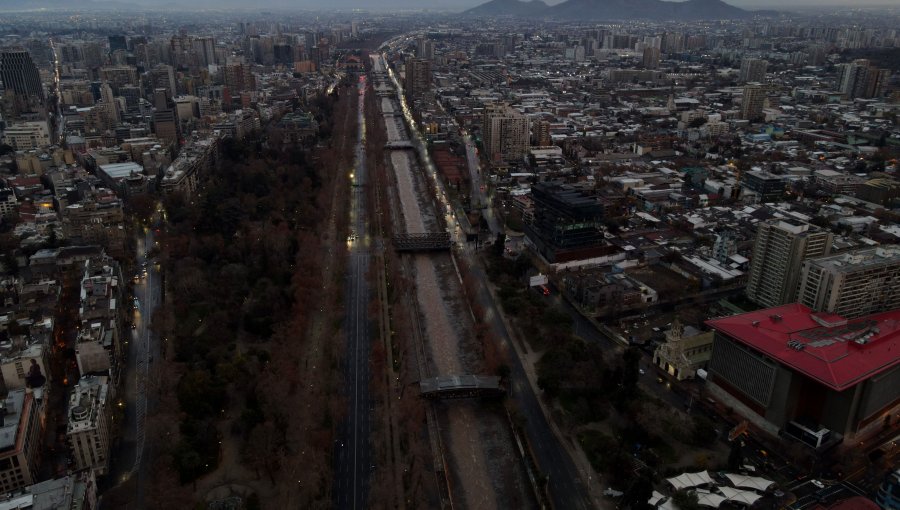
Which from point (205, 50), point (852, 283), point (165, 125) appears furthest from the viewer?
point (205, 50)

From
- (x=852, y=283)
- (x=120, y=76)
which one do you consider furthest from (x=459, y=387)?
(x=120, y=76)

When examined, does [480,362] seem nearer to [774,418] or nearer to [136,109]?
[774,418]

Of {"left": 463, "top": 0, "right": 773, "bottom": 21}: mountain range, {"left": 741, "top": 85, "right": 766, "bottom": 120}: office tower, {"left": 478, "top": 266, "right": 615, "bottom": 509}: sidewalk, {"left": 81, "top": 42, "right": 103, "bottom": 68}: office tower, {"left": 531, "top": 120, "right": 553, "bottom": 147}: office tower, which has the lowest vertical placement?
{"left": 478, "top": 266, "right": 615, "bottom": 509}: sidewalk

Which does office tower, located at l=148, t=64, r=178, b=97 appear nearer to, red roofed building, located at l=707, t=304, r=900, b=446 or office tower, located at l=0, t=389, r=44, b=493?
office tower, located at l=0, t=389, r=44, b=493

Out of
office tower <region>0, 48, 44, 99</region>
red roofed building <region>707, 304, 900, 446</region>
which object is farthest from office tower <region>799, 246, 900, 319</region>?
office tower <region>0, 48, 44, 99</region>

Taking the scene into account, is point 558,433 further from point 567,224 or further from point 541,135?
point 541,135

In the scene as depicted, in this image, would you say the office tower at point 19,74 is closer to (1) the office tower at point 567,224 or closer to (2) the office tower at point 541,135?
(2) the office tower at point 541,135

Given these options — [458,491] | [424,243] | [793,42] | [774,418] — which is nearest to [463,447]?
[458,491]

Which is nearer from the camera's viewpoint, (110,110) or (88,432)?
(88,432)
